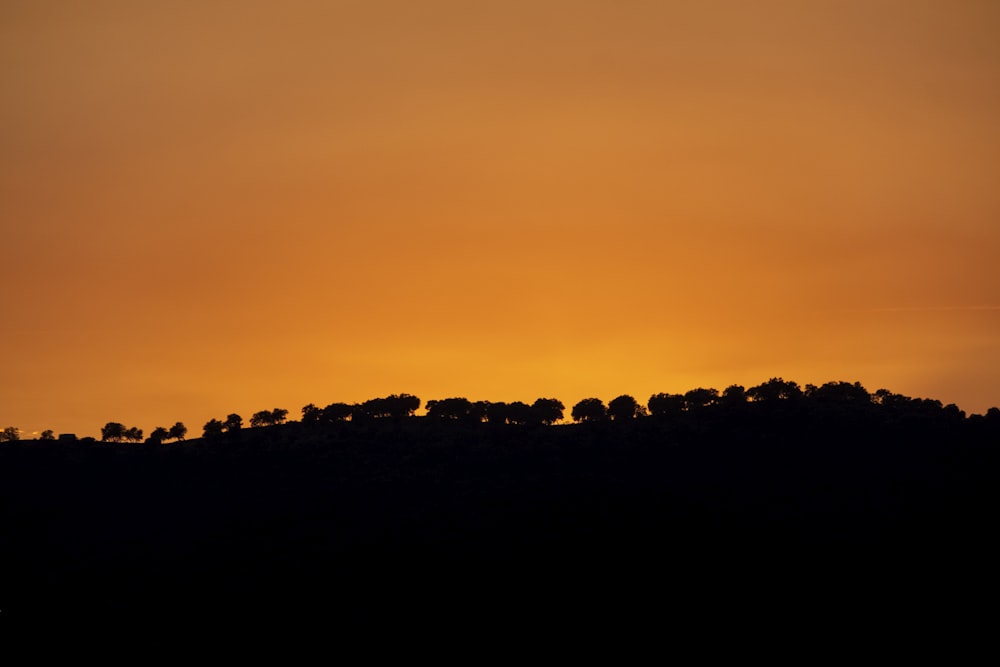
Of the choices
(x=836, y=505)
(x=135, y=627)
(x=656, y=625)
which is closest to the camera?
(x=656, y=625)

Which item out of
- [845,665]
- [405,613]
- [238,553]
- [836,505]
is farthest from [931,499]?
[238,553]

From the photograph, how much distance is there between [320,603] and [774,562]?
58.7 meters

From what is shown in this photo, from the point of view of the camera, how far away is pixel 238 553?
7013 inches

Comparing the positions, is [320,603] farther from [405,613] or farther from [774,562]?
[774,562]

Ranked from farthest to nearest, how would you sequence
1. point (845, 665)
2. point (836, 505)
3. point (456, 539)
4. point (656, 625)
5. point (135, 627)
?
point (836, 505) → point (456, 539) → point (135, 627) → point (656, 625) → point (845, 665)

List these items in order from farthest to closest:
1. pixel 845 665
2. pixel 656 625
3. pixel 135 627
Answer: pixel 135 627 → pixel 656 625 → pixel 845 665

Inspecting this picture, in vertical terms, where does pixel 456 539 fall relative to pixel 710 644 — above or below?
above

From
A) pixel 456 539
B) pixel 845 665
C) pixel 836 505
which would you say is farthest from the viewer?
pixel 836 505

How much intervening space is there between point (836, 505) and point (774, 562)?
27.7 m

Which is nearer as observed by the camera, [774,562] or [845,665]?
[845,665]

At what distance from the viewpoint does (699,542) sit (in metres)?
164

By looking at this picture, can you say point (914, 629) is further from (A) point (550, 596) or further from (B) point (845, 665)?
(A) point (550, 596)

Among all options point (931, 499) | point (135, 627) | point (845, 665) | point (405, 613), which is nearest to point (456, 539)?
point (405, 613)

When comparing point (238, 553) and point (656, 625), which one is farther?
point (238, 553)
